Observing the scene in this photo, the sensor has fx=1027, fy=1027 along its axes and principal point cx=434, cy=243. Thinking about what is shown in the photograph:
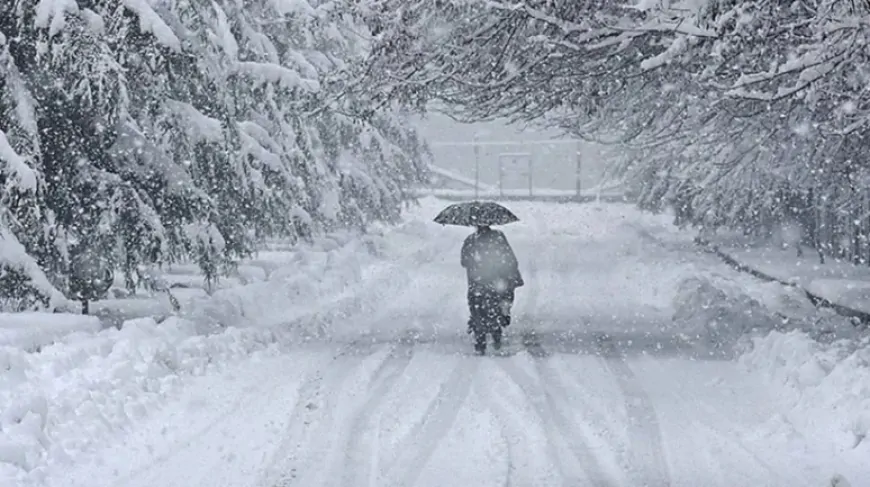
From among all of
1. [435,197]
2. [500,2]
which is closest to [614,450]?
Answer: [500,2]

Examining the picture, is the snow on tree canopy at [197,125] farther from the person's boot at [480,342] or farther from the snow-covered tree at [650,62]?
the person's boot at [480,342]

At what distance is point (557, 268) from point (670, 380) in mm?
14253

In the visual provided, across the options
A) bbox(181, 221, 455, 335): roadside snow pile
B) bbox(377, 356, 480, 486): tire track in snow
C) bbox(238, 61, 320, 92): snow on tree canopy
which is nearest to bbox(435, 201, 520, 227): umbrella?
bbox(377, 356, 480, 486): tire track in snow

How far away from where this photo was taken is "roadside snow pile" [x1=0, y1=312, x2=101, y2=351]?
1029cm

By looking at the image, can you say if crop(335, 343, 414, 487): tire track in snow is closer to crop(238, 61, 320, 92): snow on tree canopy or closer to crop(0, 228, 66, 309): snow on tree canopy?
crop(0, 228, 66, 309): snow on tree canopy

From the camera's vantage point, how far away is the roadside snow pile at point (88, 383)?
7480 millimetres

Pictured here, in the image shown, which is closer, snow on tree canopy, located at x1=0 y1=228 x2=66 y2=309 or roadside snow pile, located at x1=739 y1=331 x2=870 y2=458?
roadside snow pile, located at x1=739 y1=331 x2=870 y2=458

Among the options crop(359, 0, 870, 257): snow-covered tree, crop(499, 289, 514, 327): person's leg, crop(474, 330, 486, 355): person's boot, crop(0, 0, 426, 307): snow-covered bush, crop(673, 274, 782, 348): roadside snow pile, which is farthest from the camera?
crop(673, 274, 782, 348): roadside snow pile

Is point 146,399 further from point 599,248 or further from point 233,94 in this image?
point 599,248

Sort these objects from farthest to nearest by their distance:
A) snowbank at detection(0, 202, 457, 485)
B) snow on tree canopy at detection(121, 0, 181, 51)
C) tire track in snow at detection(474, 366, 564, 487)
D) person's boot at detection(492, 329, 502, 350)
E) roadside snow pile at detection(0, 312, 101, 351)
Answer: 1. person's boot at detection(492, 329, 502, 350)
2. snow on tree canopy at detection(121, 0, 181, 51)
3. roadside snow pile at detection(0, 312, 101, 351)
4. snowbank at detection(0, 202, 457, 485)
5. tire track in snow at detection(474, 366, 564, 487)

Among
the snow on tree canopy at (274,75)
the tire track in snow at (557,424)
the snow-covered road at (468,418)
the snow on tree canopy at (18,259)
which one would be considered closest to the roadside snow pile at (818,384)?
the snow-covered road at (468,418)

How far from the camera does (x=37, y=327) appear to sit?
10.8m

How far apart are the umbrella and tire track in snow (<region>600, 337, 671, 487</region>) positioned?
2.74 m

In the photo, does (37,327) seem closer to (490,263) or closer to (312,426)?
(312,426)
